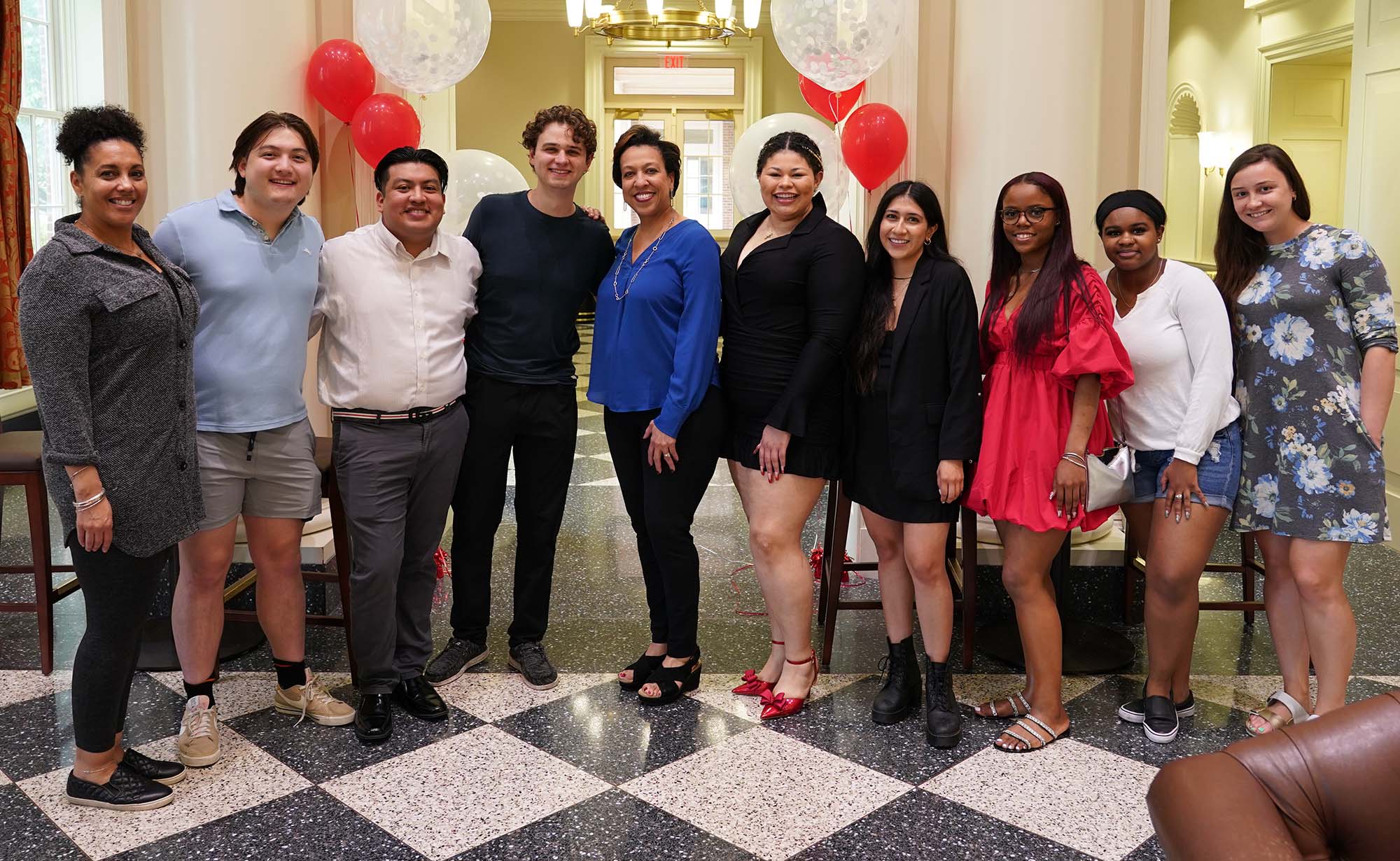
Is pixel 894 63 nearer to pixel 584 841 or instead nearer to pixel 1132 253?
pixel 1132 253

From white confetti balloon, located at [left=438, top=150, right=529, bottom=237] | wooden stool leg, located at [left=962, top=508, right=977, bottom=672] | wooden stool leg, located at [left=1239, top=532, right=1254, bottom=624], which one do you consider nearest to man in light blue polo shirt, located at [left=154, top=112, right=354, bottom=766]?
white confetti balloon, located at [left=438, top=150, right=529, bottom=237]

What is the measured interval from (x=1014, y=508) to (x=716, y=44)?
11090 millimetres

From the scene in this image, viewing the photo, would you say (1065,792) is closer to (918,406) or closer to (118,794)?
(918,406)

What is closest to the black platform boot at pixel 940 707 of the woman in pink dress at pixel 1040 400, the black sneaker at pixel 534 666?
the woman in pink dress at pixel 1040 400

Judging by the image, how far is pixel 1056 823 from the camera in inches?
96.7

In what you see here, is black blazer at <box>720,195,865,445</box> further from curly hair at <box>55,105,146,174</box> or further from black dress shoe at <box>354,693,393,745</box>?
curly hair at <box>55,105,146,174</box>

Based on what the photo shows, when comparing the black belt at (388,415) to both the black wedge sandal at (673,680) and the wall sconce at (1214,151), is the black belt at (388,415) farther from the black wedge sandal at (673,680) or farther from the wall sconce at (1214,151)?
the wall sconce at (1214,151)

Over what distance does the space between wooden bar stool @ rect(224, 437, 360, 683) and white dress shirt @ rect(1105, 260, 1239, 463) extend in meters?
2.12

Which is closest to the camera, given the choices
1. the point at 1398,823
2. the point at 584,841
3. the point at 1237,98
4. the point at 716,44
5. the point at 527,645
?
the point at 1398,823

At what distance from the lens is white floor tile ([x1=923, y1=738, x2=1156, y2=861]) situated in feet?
7.92

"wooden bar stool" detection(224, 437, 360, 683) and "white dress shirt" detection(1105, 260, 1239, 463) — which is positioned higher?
"white dress shirt" detection(1105, 260, 1239, 463)

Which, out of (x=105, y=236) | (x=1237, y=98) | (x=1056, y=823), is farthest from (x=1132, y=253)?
(x=1237, y=98)

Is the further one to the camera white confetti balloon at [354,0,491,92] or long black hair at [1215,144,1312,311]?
white confetti balloon at [354,0,491,92]

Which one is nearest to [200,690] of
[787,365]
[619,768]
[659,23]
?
[619,768]
